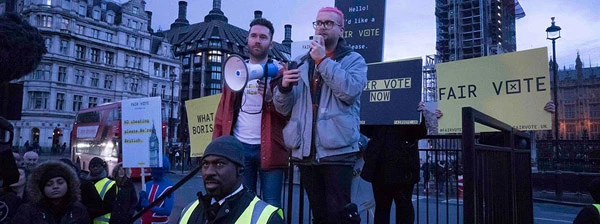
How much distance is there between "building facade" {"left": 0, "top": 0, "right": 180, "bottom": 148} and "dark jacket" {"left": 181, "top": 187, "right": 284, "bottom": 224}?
5305cm

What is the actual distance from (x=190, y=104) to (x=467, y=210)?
6163mm

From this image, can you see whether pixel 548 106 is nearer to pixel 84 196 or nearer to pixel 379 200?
pixel 379 200

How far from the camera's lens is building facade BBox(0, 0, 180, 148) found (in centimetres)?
5306

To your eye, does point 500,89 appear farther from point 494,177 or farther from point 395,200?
point 494,177

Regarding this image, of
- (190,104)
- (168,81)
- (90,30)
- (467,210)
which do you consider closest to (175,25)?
(168,81)

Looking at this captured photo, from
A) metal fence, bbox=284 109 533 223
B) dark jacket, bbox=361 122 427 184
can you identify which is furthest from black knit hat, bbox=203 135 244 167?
dark jacket, bbox=361 122 427 184

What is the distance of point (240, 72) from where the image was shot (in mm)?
3314

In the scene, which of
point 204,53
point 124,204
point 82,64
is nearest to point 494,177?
point 124,204

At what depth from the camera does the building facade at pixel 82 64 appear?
174ft

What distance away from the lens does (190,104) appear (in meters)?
7.79

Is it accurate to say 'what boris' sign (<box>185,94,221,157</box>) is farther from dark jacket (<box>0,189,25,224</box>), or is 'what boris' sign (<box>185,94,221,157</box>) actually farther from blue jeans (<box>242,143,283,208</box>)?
blue jeans (<box>242,143,283,208</box>)

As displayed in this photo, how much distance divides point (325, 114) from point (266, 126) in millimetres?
602

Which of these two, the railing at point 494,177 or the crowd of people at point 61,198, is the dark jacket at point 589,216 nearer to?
the railing at point 494,177

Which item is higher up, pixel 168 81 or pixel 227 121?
pixel 168 81
